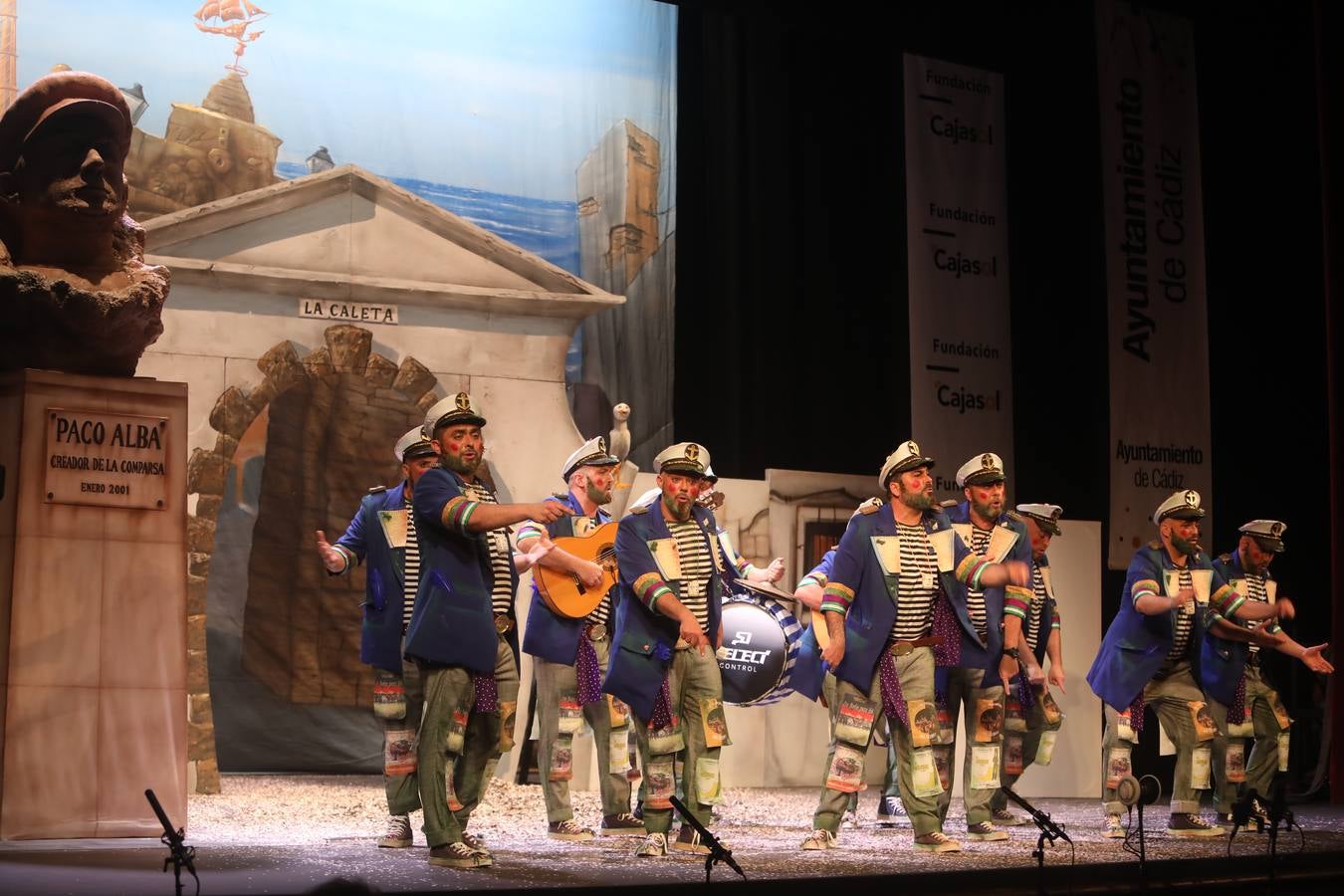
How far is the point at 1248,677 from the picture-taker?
9117 mm

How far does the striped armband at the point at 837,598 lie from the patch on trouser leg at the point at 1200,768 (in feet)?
7.64

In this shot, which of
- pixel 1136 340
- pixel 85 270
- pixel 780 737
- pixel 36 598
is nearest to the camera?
pixel 36 598

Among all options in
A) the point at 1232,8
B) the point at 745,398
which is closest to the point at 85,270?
the point at 745,398

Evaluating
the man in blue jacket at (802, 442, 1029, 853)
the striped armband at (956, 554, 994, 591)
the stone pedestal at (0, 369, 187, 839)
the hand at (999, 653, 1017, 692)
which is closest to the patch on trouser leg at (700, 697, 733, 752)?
the man in blue jacket at (802, 442, 1029, 853)

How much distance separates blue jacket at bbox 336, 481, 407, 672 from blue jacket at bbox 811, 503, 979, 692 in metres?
1.79

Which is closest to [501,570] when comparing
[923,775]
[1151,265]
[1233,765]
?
[923,775]

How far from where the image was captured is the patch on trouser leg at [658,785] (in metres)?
6.63

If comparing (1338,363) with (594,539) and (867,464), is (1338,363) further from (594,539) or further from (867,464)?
(594,539)

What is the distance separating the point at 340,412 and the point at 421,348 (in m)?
0.60

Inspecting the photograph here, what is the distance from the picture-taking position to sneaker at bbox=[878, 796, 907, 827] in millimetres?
8711

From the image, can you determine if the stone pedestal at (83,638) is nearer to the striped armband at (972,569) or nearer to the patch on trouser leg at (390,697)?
the patch on trouser leg at (390,697)

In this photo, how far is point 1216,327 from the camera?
12.9m

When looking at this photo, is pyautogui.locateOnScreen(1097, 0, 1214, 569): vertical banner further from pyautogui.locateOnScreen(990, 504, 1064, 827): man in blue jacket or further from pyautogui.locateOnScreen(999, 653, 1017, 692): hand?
pyautogui.locateOnScreen(999, 653, 1017, 692): hand

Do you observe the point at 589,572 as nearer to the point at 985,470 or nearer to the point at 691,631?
the point at 691,631
